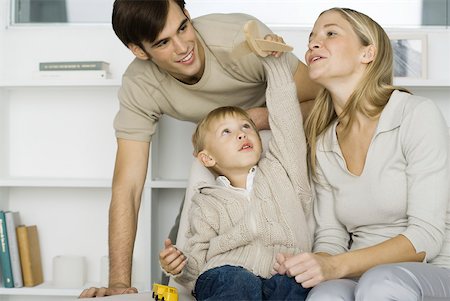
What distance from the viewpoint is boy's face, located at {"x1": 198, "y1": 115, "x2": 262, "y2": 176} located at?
2025 millimetres

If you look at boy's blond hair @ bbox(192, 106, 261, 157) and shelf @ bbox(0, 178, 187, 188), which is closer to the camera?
boy's blond hair @ bbox(192, 106, 261, 157)

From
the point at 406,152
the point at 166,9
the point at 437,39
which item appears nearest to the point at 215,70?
the point at 166,9

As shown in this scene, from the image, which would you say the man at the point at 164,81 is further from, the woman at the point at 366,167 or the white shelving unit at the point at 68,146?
the white shelving unit at the point at 68,146

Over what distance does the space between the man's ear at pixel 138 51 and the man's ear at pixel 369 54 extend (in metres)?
0.74

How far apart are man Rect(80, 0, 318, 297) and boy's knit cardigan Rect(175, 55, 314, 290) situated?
23 cm

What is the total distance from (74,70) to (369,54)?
1.46 meters

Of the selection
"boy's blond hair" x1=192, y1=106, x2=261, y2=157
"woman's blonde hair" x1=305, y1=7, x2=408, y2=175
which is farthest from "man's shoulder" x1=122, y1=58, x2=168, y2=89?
"woman's blonde hair" x1=305, y1=7, x2=408, y2=175

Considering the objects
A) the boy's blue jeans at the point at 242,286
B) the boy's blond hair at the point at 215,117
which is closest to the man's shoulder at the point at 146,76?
the boy's blond hair at the point at 215,117

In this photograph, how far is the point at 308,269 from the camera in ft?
5.34

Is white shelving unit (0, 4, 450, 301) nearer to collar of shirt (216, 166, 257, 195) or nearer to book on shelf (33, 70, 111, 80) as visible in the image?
book on shelf (33, 70, 111, 80)

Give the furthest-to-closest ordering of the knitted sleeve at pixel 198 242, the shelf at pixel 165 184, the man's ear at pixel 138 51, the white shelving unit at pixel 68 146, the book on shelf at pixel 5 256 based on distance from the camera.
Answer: the white shelving unit at pixel 68 146, the book on shelf at pixel 5 256, the shelf at pixel 165 184, the man's ear at pixel 138 51, the knitted sleeve at pixel 198 242

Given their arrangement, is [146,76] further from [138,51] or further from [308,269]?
[308,269]

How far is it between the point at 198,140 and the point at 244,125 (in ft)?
0.49

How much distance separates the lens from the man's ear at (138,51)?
233 cm
